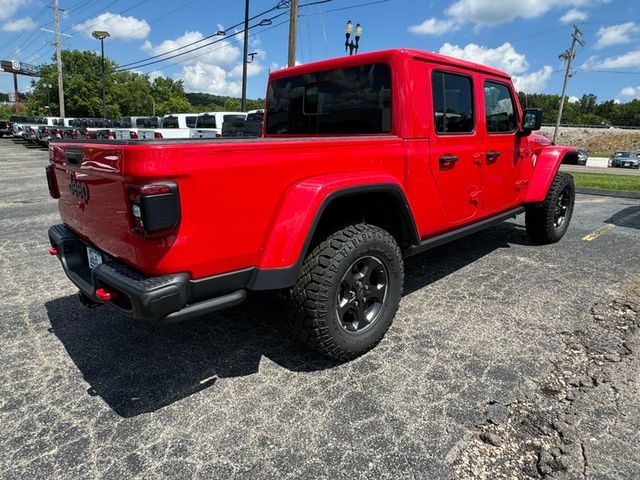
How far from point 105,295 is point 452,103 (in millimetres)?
2888

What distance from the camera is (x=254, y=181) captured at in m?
2.16

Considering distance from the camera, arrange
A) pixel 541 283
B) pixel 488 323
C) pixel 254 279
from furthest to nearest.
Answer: pixel 541 283, pixel 488 323, pixel 254 279

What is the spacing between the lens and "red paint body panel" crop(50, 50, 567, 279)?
195 centimetres

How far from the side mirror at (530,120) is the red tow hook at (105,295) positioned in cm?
409

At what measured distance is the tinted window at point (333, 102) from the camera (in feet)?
10.3

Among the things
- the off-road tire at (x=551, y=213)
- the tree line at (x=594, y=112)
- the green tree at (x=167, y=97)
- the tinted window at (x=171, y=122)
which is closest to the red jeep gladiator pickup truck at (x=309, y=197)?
the off-road tire at (x=551, y=213)

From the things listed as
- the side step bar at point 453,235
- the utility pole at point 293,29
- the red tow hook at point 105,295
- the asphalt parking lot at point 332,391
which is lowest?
the asphalt parking lot at point 332,391

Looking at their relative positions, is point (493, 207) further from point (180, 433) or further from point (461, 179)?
point (180, 433)

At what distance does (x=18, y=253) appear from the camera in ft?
16.2

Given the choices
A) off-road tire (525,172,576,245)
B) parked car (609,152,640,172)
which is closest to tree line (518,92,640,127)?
parked car (609,152,640,172)

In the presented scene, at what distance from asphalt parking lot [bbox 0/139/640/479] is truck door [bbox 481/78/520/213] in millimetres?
921

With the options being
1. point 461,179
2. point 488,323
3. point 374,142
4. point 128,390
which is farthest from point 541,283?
point 128,390

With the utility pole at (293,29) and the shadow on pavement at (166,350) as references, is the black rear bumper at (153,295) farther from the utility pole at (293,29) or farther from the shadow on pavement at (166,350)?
the utility pole at (293,29)

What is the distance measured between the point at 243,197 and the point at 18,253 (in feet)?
13.8
